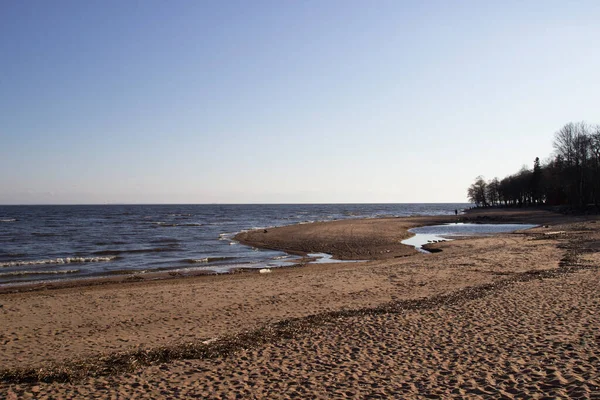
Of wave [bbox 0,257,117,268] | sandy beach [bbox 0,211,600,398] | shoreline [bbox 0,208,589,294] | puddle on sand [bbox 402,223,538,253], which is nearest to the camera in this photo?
sandy beach [bbox 0,211,600,398]

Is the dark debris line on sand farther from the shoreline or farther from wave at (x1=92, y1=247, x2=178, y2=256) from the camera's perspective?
wave at (x1=92, y1=247, x2=178, y2=256)

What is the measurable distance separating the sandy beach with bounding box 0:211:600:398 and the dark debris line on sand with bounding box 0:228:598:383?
1.8 inches

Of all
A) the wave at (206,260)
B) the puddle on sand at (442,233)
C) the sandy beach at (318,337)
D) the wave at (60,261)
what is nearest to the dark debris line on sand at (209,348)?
the sandy beach at (318,337)

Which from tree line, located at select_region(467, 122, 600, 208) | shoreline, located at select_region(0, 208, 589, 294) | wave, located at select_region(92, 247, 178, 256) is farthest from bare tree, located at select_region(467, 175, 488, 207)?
wave, located at select_region(92, 247, 178, 256)

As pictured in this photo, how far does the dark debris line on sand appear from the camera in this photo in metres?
8.11

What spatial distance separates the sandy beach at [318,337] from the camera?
7.30 m

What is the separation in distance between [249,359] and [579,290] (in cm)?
1084

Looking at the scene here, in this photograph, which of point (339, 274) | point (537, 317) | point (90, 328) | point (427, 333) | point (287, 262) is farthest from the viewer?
point (287, 262)

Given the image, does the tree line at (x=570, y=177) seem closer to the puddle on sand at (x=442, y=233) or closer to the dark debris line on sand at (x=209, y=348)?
the puddle on sand at (x=442, y=233)

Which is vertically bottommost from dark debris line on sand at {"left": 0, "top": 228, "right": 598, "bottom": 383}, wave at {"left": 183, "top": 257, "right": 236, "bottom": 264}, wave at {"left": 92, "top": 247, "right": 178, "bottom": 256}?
wave at {"left": 183, "top": 257, "right": 236, "bottom": 264}

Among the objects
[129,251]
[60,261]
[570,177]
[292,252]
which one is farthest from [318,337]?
[570,177]

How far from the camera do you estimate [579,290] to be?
13250 mm

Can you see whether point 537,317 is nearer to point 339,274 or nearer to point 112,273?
point 339,274

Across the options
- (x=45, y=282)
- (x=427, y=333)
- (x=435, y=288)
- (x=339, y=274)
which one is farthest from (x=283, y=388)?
(x=45, y=282)
